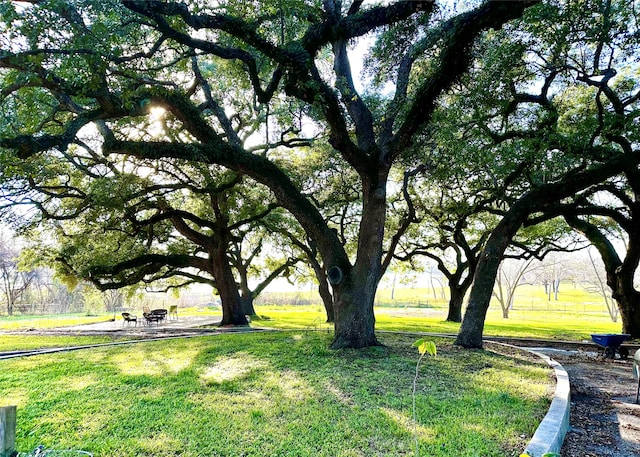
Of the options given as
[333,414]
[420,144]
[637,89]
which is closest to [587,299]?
[637,89]

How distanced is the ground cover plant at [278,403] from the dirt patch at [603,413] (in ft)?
1.17

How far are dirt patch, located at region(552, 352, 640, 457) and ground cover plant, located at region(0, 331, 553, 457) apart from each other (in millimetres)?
358

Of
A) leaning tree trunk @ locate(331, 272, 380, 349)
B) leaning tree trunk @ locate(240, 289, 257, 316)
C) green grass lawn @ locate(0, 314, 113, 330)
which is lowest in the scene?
green grass lawn @ locate(0, 314, 113, 330)

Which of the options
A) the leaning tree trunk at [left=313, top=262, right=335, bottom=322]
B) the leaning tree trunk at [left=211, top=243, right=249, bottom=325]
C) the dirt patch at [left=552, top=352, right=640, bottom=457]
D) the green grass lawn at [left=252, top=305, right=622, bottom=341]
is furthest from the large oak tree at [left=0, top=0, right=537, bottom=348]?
the leaning tree trunk at [left=313, top=262, right=335, bottom=322]

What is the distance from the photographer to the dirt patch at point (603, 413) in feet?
10.8

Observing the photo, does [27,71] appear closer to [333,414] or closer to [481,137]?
[333,414]

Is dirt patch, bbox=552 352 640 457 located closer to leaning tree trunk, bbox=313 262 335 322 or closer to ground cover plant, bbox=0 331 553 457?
ground cover plant, bbox=0 331 553 457

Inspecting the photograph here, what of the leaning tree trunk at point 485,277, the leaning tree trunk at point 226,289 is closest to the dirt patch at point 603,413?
the leaning tree trunk at point 485,277

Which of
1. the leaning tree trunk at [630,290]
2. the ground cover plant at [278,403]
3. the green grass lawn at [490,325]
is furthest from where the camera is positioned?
the green grass lawn at [490,325]

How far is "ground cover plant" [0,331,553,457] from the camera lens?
3.09 m

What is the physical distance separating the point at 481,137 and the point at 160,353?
A: 861 centimetres

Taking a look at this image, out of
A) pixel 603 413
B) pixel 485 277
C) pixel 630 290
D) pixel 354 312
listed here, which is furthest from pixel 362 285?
pixel 630 290

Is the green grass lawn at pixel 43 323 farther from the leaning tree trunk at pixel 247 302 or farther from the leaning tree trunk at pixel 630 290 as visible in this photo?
the leaning tree trunk at pixel 630 290

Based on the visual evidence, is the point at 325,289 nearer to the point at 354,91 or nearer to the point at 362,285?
the point at 362,285
